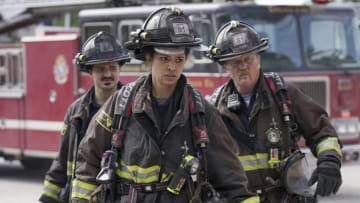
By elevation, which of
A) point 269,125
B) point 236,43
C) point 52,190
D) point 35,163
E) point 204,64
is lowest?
point 35,163

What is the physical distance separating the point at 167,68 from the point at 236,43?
1.04 metres

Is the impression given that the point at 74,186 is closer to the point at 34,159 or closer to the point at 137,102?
the point at 137,102

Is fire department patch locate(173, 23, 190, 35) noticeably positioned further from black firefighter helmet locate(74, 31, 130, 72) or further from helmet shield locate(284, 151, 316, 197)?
black firefighter helmet locate(74, 31, 130, 72)

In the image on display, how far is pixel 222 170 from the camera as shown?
14.3ft

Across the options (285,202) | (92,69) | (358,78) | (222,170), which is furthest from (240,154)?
(358,78)

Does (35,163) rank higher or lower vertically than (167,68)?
lower

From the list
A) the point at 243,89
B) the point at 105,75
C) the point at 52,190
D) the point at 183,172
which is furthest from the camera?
the point at 105,75

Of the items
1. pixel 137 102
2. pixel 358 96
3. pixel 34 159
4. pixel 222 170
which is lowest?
pixel 34 159

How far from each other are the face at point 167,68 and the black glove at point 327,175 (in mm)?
1148

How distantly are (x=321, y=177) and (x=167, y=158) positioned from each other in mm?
1134

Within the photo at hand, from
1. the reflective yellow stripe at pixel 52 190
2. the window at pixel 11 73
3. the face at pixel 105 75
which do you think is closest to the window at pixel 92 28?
the window at pixel 11 73

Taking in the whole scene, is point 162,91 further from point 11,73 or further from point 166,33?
point 11,73

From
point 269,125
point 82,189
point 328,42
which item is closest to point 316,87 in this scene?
point 328,42

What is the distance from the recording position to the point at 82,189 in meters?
4.49
